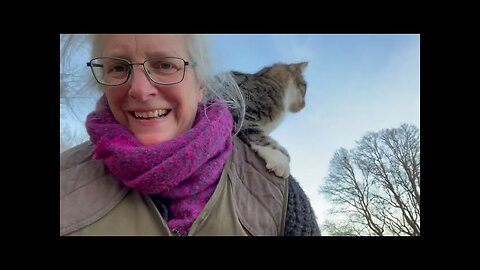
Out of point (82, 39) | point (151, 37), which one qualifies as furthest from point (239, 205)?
point (82, 39)

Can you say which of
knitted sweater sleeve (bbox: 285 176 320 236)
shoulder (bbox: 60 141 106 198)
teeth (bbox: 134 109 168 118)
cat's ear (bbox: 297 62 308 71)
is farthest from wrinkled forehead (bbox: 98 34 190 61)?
knitted sweater sleeve (bbox: 285 176 320 236)

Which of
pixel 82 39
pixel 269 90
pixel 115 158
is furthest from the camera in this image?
pixel 269 90

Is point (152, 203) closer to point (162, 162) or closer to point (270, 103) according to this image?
point (162, 162)

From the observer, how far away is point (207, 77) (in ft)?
4.78

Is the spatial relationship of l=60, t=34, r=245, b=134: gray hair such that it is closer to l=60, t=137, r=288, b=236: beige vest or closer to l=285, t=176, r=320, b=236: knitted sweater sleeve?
l=60, t=137, r=288, b=236: beige vest

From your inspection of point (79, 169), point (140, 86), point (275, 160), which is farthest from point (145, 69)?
point (275, 160)

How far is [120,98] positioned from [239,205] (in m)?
0.48

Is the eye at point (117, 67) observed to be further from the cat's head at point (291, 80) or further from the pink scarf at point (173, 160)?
the cat's head at point (291, 80)

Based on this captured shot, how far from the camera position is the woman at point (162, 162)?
1367 mm

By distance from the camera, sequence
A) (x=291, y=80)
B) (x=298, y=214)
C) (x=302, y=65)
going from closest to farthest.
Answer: (x=298, y=214) < (x=302, y=65) < (x=291, y=80)

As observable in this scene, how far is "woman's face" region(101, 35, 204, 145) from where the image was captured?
4.53ft

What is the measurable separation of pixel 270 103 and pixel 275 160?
330mm

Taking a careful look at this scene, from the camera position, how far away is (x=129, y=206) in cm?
138
